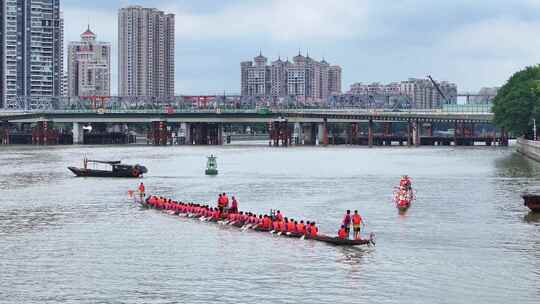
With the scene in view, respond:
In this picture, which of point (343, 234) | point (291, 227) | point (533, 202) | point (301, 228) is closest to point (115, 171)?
point (533, 202)

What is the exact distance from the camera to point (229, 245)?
61.2 meters

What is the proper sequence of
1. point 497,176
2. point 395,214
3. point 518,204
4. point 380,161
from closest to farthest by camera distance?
point 395,214, point 518,204, point 497,176, point 380,161

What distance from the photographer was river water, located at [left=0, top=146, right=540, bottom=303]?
4703 cm

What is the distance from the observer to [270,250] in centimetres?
5888

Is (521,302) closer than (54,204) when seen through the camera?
Yes

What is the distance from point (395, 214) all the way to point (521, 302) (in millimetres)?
33541

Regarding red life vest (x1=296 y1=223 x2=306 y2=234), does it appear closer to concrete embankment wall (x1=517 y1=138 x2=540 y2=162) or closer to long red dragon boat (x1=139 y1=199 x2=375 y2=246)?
long red dragon boat (x1=139 y1=199 x2=375 y2=246)

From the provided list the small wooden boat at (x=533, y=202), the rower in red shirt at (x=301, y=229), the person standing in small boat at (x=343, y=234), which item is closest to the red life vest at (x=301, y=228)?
the rower in red shirt at (x=301, y=229)

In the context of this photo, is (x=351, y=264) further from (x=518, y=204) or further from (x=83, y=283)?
(x=518, y=204)

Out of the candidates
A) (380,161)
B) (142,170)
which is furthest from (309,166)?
(142,170)

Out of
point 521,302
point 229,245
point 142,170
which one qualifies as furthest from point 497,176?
point 521,302

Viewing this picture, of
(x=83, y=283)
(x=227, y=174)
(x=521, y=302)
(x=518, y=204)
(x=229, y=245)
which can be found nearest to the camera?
(x=521, y=302)

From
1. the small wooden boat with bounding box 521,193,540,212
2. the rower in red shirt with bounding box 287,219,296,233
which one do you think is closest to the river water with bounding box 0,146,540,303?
the small wooden boat with bounding box 521,193,540,212

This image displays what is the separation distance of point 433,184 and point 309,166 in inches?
1693
